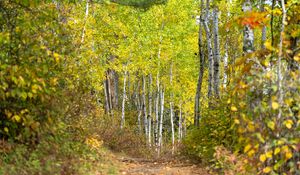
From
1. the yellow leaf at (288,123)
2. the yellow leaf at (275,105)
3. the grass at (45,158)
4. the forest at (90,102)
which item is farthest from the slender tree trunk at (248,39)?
the yellow leaf at (275,105)

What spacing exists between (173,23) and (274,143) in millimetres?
20721

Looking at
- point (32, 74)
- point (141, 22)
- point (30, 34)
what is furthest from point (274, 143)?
point (141, 22)

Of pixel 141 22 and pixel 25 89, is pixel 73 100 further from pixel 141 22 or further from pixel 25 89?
pixel 141 22

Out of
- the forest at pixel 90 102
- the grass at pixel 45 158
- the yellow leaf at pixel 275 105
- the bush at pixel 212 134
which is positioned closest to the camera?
the yellow leaf at pixel 275 105

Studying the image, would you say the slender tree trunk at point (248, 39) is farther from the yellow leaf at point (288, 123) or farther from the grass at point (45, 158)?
the yellow leaf at point (288, 123)

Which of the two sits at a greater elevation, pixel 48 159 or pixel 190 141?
pixel 48 159

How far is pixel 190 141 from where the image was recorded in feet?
44.1

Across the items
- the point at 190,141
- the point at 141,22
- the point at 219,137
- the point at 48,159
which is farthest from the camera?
the point at 141,22

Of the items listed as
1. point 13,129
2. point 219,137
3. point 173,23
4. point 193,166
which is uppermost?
point 173,23

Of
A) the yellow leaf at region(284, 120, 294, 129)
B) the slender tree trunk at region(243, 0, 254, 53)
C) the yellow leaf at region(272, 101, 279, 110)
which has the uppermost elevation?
the slender tree trunk at region(243, 0, 254, 53)

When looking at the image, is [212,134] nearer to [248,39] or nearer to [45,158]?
[248,39]

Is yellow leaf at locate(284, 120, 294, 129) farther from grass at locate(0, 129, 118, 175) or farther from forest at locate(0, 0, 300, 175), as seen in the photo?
grass at locate(0, 129, 118, 175)

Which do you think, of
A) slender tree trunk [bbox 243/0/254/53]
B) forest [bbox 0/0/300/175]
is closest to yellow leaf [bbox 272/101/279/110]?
forest [bbox 0/0/300/175]

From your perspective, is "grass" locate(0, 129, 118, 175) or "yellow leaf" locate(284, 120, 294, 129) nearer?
"yellow leaf" locate(284, 120, 294, 129)
